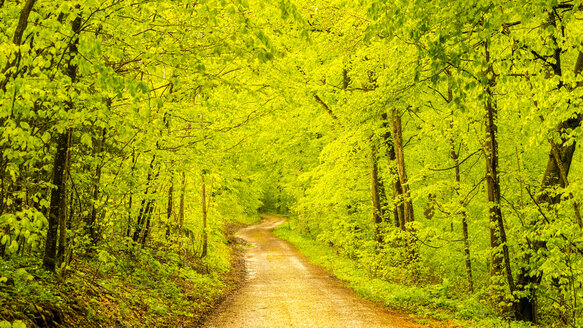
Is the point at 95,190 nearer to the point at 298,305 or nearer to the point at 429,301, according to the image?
the point at 298,305

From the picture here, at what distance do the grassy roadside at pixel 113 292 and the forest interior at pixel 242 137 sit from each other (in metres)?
0.04

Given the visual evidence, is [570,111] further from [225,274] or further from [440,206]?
[225,274]

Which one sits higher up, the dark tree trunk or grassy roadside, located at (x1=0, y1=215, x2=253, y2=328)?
the dark tree trunk

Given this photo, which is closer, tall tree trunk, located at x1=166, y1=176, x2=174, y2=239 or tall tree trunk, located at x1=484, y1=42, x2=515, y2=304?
tall tree trunk, located at x1=484, y1=42, x2=515, y2=304

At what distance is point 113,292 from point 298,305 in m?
4.75

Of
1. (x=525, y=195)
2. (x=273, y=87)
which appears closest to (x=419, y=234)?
(x=525, y=195)

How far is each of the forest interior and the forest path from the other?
67 cm

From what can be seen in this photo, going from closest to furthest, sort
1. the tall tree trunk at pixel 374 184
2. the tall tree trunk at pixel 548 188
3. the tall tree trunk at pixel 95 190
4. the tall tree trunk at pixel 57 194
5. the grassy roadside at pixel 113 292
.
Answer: the grassy roadside at pixel 113 292 < the tall tree trunk at pixel 57 194 < the tall tree trunk at pixel 95 190 < the tall tree trunk at pixel 548 188 < the tall tree trunk at pixel 374 184

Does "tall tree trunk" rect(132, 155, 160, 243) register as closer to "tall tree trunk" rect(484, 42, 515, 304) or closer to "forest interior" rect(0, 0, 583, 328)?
"forest interior" rect(0, 0, 583, 328)

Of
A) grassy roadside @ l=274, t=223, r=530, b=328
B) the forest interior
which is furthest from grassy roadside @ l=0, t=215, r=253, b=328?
grassy roadside @ l=274, t=223, r=530, b=328

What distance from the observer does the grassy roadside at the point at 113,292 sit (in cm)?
534

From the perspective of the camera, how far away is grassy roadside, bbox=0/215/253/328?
5.34 meters

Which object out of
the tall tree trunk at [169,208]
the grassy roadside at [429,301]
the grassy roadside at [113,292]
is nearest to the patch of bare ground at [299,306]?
the grassy roadside at [429,301]

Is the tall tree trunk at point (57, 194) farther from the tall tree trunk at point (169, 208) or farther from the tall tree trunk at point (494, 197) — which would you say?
the tall tree trunk at point (494, 197)
